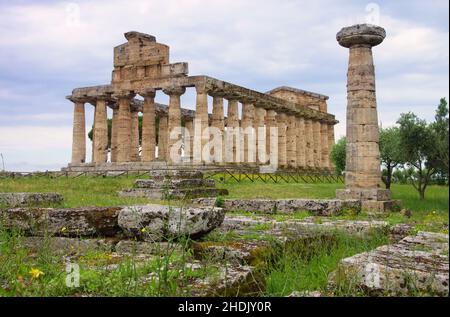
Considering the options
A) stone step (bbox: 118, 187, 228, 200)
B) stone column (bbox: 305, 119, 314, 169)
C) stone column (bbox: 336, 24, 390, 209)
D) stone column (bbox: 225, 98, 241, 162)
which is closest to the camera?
stone step (bbox: 118, 187, 228, 200)

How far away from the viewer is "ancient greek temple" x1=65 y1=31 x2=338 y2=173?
37969mm

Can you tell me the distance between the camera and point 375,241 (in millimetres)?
7684

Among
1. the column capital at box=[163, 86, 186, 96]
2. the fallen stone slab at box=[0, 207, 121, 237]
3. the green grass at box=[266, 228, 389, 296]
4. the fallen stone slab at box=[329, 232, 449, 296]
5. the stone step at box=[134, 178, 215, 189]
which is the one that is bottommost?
the green grass at box=[266, 228, 389, 296]

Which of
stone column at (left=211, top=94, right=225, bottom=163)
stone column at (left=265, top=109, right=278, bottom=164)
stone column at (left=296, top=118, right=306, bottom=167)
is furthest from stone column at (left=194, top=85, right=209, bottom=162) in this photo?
stone column at (left=296, top=118, right=306, bottom=167)

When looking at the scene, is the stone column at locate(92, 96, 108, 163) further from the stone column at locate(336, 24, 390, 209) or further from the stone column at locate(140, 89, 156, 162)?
the stone column at locate(336, 24, 390, 209)

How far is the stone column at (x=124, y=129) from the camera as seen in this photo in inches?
1615

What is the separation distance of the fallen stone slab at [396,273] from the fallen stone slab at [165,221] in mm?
2072

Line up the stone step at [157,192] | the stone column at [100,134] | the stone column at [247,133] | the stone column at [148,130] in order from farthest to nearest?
the stone column at [247,133], the stone column at [100,134], the stone column at [148,130], the stone step at [157,192]

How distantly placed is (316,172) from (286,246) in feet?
145

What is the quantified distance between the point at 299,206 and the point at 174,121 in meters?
26.8

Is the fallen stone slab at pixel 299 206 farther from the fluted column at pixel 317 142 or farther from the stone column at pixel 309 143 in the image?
the fluted column at pixel 317 142

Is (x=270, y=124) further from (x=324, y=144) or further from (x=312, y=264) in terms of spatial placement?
(x=312, y=264)

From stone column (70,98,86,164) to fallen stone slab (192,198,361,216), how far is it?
106 feet

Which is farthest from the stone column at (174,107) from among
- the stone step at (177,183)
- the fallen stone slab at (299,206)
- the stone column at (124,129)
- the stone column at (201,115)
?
the fallen stone slab at (299,206)
